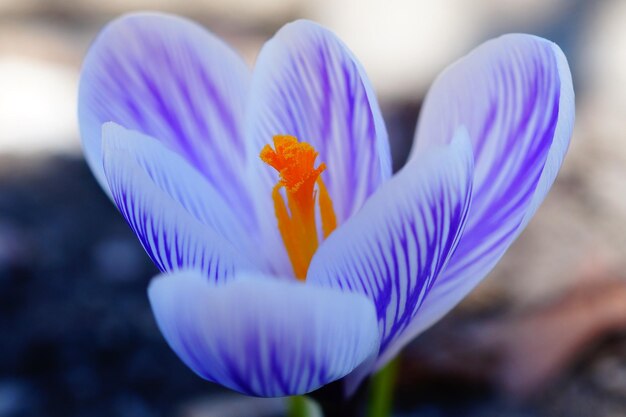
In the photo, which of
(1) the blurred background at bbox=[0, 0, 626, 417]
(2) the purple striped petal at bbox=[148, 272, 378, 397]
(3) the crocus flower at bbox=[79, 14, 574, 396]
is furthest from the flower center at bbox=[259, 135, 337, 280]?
(1) the blurred background at bbox=[0, 0, 626, 417]

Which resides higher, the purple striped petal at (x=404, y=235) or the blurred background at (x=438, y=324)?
the purple striped petal at (x=404, y=235)

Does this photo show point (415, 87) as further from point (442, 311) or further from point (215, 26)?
point (442, 311)

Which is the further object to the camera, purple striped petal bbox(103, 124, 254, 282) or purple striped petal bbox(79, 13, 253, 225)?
purple striped petal bbox(79, 13, 253, 225)

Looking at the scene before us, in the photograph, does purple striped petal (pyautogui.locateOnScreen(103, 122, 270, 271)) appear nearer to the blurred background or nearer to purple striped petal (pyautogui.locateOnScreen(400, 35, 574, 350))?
purple striped petal (pyautogui.locateOnScreen(400, 35, 574, 350))

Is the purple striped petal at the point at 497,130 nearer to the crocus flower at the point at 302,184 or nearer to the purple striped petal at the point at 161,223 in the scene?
the crocus flower at the point at 302,184

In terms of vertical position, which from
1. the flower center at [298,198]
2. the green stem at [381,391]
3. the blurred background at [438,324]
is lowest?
the blurred background at [438,324]

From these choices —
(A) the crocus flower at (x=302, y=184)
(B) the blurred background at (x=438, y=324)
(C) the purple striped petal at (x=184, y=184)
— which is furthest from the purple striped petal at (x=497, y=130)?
(B) the blurred background at (x=438, y=324)
